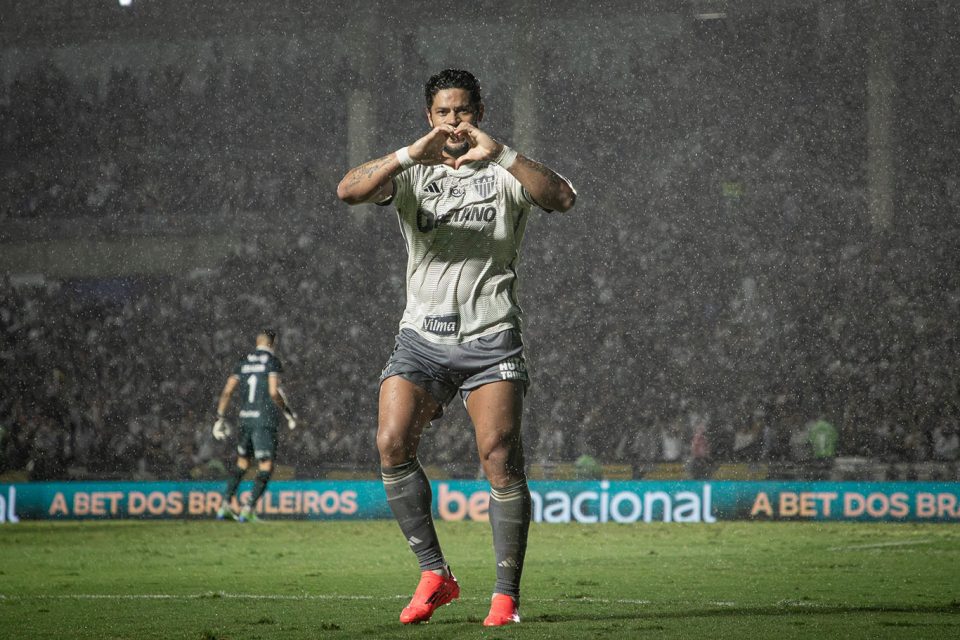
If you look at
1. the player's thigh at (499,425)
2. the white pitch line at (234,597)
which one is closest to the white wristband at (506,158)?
the player's thigh at (499,425)

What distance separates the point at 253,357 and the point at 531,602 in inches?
256

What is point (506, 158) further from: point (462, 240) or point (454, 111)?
point (462, 240)

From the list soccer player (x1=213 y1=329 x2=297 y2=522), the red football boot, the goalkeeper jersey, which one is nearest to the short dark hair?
the red football boot

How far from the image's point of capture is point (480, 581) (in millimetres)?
6242

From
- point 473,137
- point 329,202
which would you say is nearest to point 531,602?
point 473,137

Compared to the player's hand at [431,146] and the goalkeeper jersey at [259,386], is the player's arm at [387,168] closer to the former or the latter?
the player's hand at [431,146]

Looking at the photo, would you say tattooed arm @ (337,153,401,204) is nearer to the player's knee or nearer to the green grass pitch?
the player's knee

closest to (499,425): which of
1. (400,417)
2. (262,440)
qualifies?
(400,417)

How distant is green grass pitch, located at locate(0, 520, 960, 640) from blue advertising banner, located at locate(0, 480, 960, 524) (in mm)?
279

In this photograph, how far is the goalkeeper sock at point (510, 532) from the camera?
4098 millimetres

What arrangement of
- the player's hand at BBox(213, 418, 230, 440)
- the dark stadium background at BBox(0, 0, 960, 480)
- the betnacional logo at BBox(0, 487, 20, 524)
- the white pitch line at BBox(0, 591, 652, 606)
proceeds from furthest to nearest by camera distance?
the dark stadium background at BBox(0, 0, 960, 480), the betnacional logo at BBox(0, 487, 20, 524), the player's hand at BBox(213, 418, 230, 440), the white pitch line at BBox(0, 591, 652, 606)

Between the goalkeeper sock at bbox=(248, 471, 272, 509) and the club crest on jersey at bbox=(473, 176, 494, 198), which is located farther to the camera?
the goalkeeper sock at bbox=(248, 471, 272, 509)

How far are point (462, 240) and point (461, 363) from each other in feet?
1.37

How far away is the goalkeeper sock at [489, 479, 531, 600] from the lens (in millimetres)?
4098
